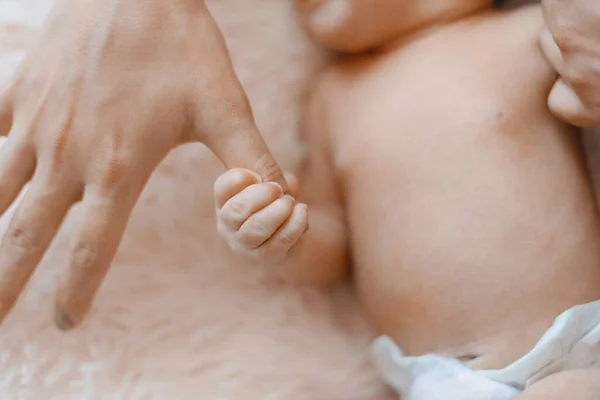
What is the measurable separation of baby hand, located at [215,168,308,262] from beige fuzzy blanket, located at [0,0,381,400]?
180 mm

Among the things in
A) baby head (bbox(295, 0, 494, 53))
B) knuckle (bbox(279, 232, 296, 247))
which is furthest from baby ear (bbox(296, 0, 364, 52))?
knuckle (bbox(279, 232, 296, 247))

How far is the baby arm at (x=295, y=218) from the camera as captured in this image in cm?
50

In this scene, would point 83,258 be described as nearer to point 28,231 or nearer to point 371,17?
point 28,231

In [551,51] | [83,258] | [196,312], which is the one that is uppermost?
[551,51]

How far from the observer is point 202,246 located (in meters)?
0.69

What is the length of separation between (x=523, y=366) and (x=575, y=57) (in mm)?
230

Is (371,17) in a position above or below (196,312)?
above

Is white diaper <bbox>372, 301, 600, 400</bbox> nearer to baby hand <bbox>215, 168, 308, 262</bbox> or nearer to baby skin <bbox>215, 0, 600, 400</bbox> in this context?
baby skin <bbox>215, 0, 600, 400</bbox>

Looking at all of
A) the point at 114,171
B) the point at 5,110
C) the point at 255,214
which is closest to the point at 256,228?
the point at 255,214

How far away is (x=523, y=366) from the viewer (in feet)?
1.75

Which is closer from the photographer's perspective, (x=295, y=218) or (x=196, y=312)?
(x=295, y=218)

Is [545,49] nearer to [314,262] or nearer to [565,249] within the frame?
[565,249]

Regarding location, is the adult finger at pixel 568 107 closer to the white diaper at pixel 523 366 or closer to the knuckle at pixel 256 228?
the white diaper at pixel 523 366

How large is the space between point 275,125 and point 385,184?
0.17m
